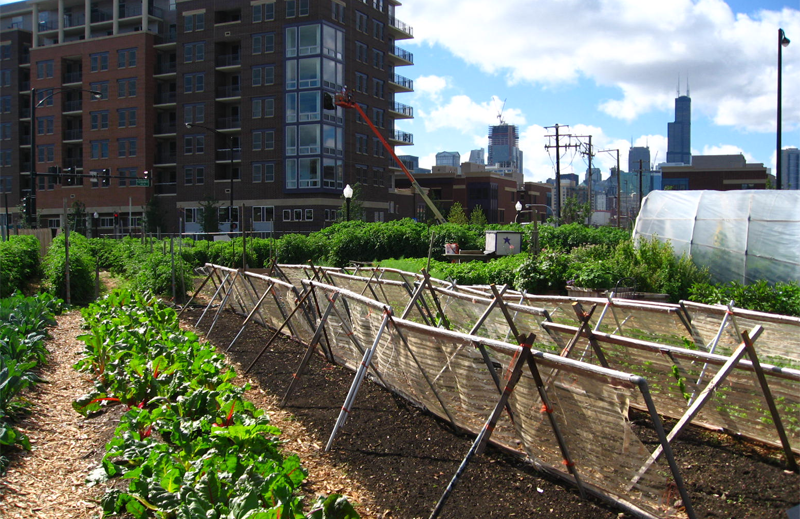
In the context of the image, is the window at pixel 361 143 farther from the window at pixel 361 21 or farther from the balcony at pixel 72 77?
the balcony at pixel 72 77

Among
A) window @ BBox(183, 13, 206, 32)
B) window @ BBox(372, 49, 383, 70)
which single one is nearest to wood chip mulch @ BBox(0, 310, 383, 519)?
window @ BBox(372, 49, 383, 70)

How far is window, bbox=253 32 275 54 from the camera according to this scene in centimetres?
6309

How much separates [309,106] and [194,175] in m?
15.5

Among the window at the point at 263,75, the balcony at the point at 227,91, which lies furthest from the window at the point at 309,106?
the balcony at the point at 227,91

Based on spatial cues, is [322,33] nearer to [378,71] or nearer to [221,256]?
[378,71]

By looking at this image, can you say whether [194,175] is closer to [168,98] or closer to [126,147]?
[126,147]

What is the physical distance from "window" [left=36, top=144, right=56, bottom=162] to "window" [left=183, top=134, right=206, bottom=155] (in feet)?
60.7

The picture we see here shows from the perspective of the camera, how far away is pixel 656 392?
7.30 metres

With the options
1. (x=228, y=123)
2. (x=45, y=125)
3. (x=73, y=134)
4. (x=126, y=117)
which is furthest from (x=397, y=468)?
(x=45, y=125)

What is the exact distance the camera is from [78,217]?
226ft

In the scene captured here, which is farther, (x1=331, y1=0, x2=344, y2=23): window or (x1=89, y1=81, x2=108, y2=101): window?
(x1=89, y1=81, x2=108, y2=101): window

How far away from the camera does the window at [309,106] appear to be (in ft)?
201

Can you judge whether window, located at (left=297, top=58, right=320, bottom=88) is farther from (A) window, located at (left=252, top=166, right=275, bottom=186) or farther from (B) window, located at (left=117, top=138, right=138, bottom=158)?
(B) window, located at (left=117, top=138, right=138, bottom=158)

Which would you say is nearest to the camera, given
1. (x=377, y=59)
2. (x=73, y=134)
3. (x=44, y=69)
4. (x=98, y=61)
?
(x=377, y=59)
